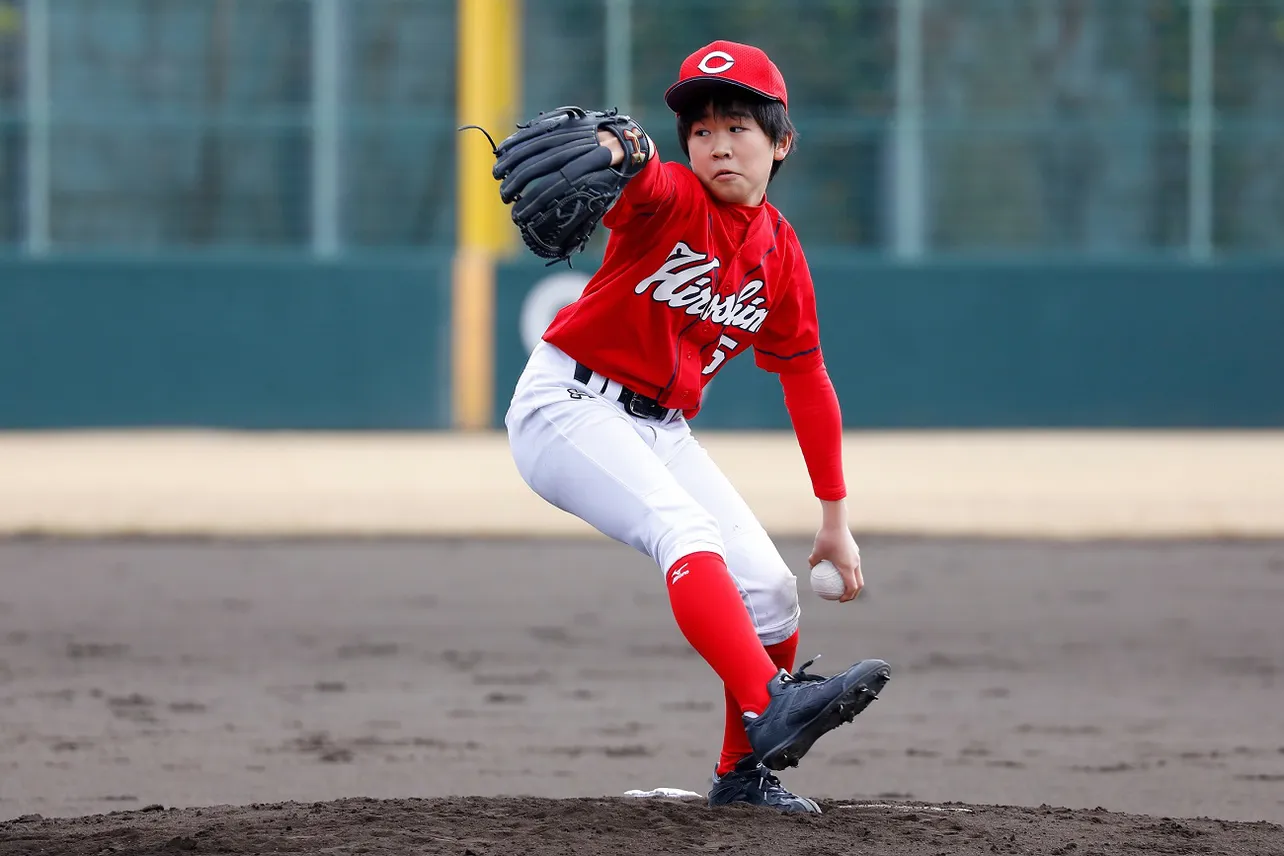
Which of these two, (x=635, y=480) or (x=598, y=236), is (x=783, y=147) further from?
(x=598, y=236)

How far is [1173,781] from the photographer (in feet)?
15.8

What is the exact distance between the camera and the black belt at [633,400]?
3.83 meters

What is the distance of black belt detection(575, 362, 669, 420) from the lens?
3.83 meters

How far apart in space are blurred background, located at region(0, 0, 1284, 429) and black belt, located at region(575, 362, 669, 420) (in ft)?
42.7

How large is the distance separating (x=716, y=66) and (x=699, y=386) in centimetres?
68

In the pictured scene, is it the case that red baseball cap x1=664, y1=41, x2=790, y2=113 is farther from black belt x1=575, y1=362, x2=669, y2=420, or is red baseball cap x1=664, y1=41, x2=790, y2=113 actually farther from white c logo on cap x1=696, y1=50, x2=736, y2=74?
black belt x1=575, y1=362, x2=669, y2=420

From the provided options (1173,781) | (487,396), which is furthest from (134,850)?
(487,396)

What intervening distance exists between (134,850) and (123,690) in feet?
9.09

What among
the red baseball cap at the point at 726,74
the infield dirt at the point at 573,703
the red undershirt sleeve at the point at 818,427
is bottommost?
the infield dirt at the point at 573,703

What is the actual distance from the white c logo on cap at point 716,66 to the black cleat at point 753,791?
55.7 inches

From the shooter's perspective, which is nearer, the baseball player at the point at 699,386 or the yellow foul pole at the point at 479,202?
the baseball player at the point at 699,386

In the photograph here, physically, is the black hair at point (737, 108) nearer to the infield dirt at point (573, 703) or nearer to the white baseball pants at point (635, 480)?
the white baseball pants at point (635, 480)

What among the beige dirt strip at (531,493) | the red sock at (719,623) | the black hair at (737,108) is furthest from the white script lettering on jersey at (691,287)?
the beige dirt strip at (531,493)

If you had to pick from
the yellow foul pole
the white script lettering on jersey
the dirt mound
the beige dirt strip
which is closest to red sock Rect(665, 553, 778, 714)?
the dirt mound
